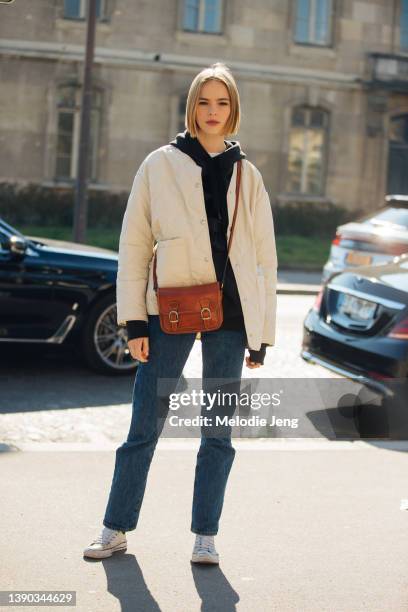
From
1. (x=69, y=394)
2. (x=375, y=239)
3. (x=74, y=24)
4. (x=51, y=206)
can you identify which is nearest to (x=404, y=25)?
(x=74, y=24)

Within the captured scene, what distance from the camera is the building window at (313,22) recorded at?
29172 mm

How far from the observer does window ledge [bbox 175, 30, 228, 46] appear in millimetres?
27812

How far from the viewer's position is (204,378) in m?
4.49

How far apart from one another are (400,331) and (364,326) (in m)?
0.32

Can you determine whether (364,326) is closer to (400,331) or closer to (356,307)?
(356,307)

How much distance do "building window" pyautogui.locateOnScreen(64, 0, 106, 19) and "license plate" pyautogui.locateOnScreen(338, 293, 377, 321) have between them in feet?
67.2

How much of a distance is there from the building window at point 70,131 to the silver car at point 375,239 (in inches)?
547

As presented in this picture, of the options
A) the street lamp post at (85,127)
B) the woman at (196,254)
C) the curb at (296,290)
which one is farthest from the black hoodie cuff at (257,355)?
the street lamp post at (85,127)

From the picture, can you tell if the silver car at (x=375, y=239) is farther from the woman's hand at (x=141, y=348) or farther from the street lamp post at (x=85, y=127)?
the woman's hand at (x=141, y=348)

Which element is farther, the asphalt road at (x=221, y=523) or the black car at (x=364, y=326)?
the black car at (x=364, y=326)

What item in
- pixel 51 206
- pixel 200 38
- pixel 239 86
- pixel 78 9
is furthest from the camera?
pixel 239 86

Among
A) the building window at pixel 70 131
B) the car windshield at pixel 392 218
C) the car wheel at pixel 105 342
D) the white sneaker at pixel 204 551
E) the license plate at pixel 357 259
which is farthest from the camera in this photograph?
the building window at pixel 70 131

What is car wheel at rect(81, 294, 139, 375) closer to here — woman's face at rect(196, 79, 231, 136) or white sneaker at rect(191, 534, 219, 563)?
white sneaker at rect(191, 534, 219, 563)

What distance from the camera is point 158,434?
4.54 metres
